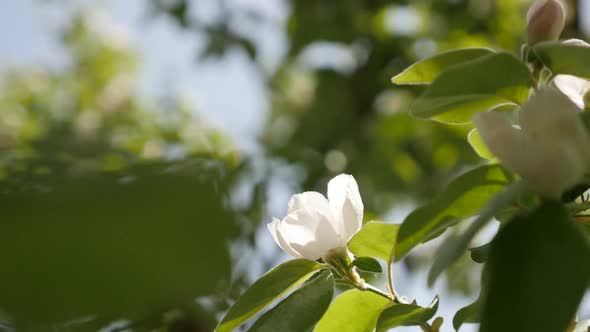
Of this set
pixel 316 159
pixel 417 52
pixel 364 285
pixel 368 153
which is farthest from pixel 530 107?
pixel 417 52

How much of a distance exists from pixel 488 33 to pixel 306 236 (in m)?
2.58

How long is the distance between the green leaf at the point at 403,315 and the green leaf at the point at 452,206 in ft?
0.27

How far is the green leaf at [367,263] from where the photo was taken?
0.58 metres

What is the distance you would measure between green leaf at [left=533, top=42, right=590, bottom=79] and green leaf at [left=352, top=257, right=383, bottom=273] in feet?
0.67

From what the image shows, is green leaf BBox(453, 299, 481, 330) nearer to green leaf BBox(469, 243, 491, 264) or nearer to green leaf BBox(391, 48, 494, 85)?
green leaf BBox(469, 243, 491, 264)

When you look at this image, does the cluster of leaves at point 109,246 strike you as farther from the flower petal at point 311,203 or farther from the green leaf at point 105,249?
the flower petal at point 311,203

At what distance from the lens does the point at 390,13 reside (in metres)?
2.98

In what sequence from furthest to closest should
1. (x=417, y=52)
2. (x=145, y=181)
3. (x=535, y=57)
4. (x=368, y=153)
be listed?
(x=417, y=52)
(x=368, y=153)
(x=535, y=57)
(x=145, y=181)

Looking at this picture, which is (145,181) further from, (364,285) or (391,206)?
(391,206)

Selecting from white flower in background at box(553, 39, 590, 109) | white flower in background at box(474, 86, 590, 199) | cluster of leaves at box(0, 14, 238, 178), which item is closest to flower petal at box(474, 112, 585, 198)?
white flower in background at box(474, 86, 590, 199)

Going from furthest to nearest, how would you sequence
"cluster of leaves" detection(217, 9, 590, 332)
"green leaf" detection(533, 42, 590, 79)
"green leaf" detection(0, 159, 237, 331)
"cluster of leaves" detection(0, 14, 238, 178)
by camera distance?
"cluster of leaves" detection(0, 14, 238, 178) < "green leaf" detection(533, 42, 590, 79) < "cluster of leaves" detection(217, 9, 590, 332) < "green leaf" detection(0, 159, 237, 331)

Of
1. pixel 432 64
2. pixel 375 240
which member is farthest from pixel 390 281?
pixel 432 64

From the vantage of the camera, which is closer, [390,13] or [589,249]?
[589,249]

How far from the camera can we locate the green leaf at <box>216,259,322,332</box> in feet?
1.69
